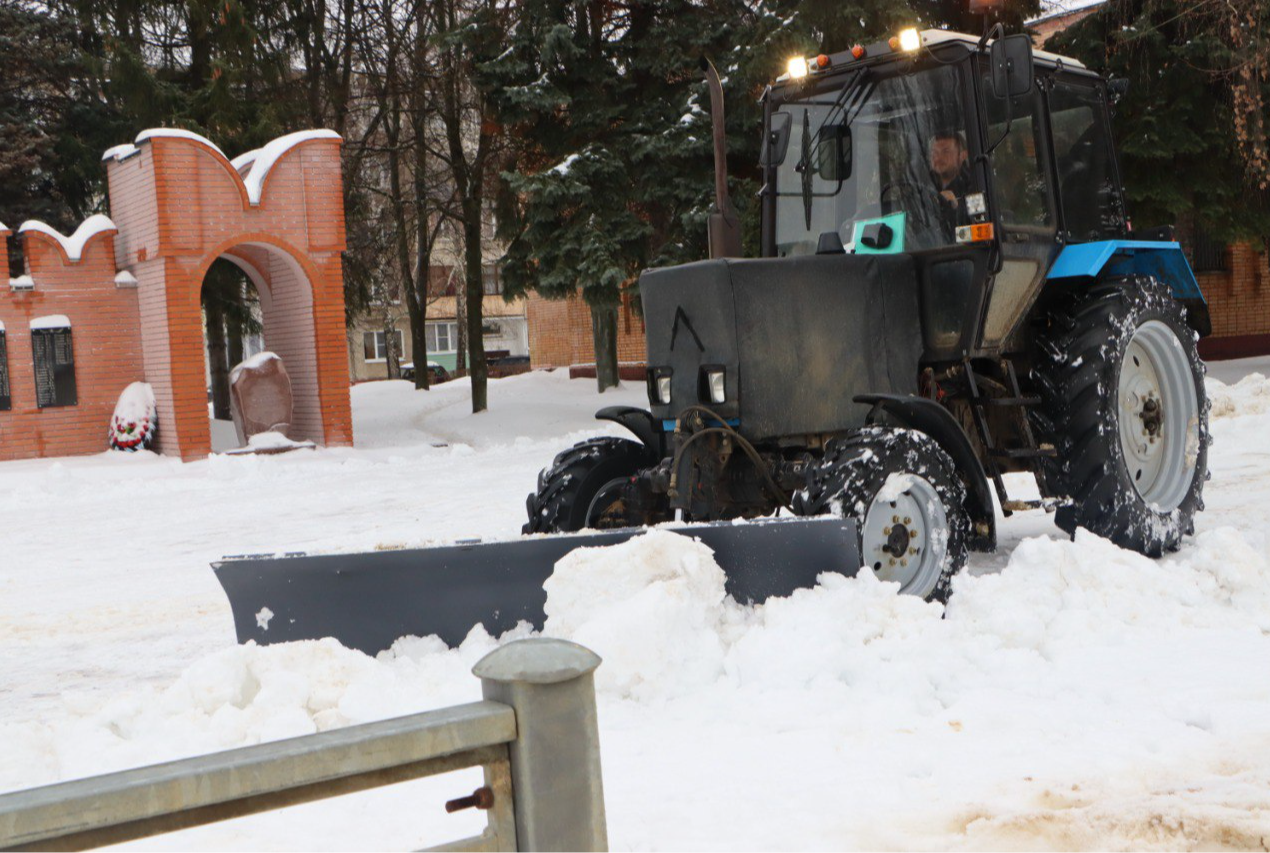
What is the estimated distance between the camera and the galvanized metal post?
2.27 metres

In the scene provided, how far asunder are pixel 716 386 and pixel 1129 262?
297cm

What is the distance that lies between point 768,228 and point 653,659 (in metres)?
3.14

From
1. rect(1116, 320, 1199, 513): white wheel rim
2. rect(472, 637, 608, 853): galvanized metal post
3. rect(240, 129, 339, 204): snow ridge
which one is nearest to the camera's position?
rect(472, 637, 608, 853): galvanized metal post

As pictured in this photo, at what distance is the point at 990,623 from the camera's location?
5.02 metres

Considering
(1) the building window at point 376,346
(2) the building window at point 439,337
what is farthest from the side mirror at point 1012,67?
(2) the building window at point 439,337

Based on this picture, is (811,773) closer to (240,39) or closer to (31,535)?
(31,535)

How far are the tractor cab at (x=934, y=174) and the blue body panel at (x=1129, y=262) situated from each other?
97 millimetres

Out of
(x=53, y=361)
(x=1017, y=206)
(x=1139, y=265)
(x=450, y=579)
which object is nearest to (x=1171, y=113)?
(x=1139, y=265)

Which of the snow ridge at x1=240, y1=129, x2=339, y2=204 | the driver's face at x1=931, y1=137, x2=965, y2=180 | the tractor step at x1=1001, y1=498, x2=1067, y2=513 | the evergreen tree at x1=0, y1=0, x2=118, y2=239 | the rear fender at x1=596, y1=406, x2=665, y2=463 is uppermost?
the evergreen tree at x1=0, y1=0, x2=118, y2=239

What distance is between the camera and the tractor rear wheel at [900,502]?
211 inches

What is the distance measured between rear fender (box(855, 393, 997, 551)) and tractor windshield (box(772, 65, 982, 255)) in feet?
3.09

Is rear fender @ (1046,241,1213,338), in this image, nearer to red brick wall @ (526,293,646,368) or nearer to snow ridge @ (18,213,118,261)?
snow ridge @ (18,213,118,261)

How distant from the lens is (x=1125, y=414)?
7.05m

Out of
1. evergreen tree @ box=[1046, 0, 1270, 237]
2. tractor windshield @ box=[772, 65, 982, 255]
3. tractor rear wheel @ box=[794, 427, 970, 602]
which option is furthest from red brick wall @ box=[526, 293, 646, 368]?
tractor rear wheel @ box=[794, 427, 970, 602]
